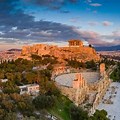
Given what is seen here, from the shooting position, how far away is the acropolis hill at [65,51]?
5556 cm

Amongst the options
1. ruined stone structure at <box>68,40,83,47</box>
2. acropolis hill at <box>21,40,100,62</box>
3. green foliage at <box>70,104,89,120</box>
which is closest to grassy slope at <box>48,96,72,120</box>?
green foliage at <box>70,104,89,120</box>

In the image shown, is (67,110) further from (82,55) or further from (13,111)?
(82,55)

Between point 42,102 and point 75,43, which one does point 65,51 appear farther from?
point 42,102

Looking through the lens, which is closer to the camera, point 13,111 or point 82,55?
point 13,111

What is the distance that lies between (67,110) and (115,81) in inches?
722

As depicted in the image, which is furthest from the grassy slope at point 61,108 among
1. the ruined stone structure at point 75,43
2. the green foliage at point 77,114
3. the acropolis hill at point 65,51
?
the ruined stone structure at point 75,43

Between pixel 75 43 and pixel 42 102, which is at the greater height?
pixel 75 43

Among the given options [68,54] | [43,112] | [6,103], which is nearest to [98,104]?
[43,112]

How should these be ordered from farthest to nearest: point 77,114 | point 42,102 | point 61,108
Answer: point 61,108 → point 77,114 → point 42,102

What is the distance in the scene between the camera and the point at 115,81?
35812 mm

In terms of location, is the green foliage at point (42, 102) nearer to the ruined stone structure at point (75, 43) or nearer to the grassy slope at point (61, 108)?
the grassy slope at point (61, 108)

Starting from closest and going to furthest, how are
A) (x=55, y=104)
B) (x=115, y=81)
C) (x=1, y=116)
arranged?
(x=1, y=116)
(x=55, y=104)
(x=115, y=81)

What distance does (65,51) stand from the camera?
6088 cm

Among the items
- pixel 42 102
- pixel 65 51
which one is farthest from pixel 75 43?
pixel 42 102
